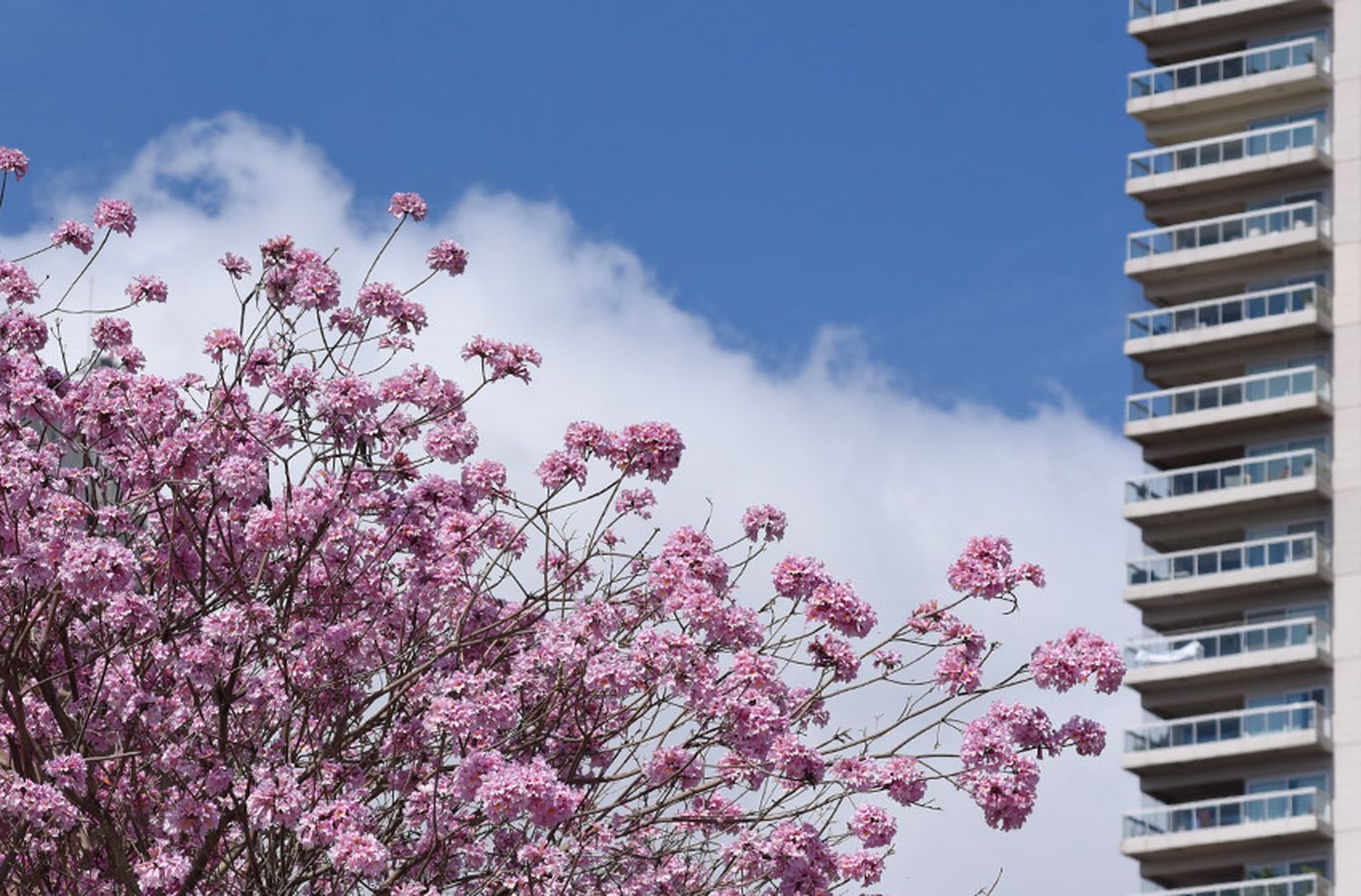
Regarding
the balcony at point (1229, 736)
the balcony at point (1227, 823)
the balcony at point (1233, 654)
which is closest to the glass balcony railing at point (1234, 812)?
the balcony at point (1227, 823)

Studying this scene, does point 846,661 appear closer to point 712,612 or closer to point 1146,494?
point 712,612

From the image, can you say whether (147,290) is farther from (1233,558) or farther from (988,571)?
(1233,558)

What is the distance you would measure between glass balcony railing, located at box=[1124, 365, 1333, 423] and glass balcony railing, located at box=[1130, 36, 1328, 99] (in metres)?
7.20

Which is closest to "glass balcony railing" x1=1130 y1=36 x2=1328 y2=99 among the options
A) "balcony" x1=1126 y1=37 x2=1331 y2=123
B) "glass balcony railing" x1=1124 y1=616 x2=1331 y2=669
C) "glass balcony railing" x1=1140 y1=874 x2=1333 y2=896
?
"balcony" x1=1126 y1=37 x2=1331 y2=123

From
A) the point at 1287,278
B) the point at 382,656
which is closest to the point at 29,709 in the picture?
the point at 382,656

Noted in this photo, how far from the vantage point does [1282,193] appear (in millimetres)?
67625

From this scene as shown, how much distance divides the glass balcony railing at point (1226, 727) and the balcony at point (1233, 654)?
0.88 m

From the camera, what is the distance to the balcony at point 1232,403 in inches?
2547

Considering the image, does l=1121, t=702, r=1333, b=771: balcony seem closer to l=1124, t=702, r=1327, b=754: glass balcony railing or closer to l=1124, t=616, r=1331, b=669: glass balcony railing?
l=1124, t=702, r=1327, b=754: glass balcony railing

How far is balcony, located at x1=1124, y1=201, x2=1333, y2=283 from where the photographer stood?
66250 millimetres

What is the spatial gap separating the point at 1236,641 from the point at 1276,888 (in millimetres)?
5793

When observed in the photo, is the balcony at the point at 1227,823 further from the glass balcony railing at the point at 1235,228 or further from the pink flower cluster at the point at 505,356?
the pink flower cluster at the point at 505,356

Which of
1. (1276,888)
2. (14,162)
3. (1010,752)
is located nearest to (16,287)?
(14,162)

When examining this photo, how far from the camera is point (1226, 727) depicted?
204 ft
